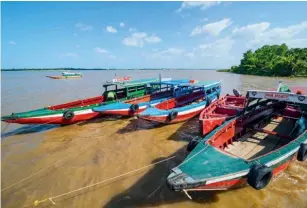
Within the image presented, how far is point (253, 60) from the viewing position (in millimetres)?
67312

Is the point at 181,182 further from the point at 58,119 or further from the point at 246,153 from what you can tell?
the point at 58,119

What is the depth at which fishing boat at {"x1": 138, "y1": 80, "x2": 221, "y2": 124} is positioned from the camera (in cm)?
1050

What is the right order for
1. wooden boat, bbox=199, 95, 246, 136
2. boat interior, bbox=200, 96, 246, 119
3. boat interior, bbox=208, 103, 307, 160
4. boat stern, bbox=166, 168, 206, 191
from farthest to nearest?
boat interior, bbox=200, 96, 246, 119 < wooden boat, bbox=199, 95, 246, 136 < boat interior, bbox=208, 103, 307, 160 < boat stern, bbox=166, 168, 206, 191

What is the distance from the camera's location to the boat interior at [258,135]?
21.8 feet

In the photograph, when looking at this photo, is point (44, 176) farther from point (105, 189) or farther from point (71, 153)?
point (105, 189)

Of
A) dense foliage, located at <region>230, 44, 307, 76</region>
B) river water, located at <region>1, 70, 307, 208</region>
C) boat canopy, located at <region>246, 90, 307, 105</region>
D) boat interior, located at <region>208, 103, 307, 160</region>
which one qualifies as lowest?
river water, located at <region>1, 70, 307, 208</region>

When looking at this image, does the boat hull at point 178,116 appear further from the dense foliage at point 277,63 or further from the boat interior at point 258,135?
the dense foliage at point 277,63

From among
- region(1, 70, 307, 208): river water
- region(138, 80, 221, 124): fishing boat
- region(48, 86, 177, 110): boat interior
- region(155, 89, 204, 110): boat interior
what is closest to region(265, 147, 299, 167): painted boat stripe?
region(1, 70, 307, 208): river water

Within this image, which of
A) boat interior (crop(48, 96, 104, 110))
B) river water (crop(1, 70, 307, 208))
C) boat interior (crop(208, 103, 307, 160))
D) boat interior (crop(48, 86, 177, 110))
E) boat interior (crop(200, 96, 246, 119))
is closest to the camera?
river water (crop(1, 70, 307, 208))

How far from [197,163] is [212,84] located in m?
10.5

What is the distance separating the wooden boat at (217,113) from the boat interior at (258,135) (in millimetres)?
1037

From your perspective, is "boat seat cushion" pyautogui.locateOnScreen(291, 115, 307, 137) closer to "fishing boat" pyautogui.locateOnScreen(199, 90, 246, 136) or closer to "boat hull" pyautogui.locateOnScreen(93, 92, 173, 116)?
"fishing boat" pyautogui.locateOnScreen(199, 90, 246, 136)

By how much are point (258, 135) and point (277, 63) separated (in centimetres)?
5442

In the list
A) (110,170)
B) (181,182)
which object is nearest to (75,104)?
(110,170)
